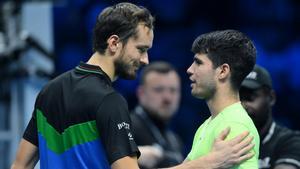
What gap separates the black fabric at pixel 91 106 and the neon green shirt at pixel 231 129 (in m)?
0.29

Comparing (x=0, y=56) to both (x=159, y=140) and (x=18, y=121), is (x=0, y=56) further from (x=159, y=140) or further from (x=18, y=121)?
(x=159, y=140)

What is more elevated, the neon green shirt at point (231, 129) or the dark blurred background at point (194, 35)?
the neon green shirt at point (231, 129)

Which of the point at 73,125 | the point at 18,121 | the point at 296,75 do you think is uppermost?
the point at 73,125

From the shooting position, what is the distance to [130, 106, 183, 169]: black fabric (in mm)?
5957

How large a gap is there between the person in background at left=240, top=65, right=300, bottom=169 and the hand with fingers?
2.90 feet

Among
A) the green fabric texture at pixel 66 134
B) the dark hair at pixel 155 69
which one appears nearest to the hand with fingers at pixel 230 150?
the green fabric texture at pixel 66 134

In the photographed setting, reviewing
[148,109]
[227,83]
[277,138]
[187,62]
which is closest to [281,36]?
[187,62]

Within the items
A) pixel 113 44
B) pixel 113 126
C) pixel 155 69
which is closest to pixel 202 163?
pixel 113 126

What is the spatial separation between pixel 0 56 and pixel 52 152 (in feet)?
11.1

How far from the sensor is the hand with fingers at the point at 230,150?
3650mm

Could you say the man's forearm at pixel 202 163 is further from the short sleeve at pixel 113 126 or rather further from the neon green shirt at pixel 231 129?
the short sleeve at pixel 113 126

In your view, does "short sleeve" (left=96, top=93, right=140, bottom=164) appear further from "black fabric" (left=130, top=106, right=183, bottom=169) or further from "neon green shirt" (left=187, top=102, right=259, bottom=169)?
"black fabric" (left=130, top=106, right=183, bottom=169)

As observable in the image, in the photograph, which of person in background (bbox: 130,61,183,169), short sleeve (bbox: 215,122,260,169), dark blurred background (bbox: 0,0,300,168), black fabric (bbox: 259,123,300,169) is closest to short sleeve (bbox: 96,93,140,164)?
short sleeve (bbox: 215,122,260,169)

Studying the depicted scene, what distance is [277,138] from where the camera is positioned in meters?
4.67
